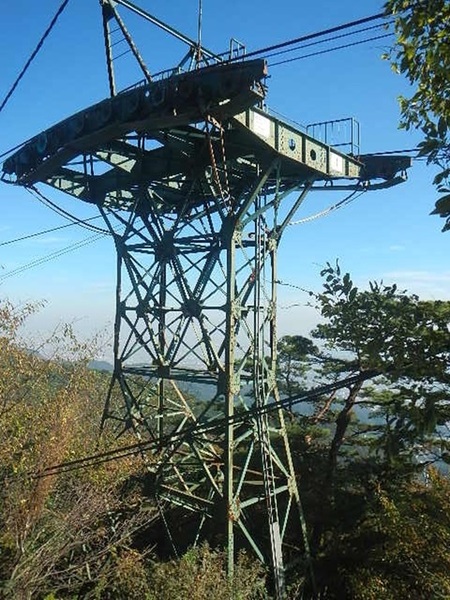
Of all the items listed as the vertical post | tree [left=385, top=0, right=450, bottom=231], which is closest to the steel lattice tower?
the vertical post

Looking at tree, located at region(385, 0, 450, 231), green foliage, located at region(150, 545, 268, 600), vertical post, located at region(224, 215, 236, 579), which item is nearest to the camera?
tree, located at region(385, 0, 450, 231)

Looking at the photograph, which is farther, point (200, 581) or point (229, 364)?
point (229, 364)

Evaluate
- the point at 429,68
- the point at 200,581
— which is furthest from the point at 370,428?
the point at 429,68

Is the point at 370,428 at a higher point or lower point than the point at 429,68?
lower

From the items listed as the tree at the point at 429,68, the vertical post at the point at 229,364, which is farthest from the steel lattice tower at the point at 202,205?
the tree at the point at 429,68

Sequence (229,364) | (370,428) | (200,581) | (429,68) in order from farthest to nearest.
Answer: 1. (370,428)
2. (229,364)
3. (200,581)
4. (429,68)

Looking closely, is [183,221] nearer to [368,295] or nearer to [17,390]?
[17,390]

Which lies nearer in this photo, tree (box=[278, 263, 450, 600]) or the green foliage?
tree (box=[278, 263, 450, 600])

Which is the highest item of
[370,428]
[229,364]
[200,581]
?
[229,364]

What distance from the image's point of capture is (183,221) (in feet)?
38.9

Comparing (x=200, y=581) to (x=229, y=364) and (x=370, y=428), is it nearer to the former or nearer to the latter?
(x=229, y=364)

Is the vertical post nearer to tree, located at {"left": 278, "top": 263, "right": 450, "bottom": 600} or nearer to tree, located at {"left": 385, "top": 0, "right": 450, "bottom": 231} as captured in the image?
tree, located at {"left": 278, "top": 263, "right": 450, "bottom": 600}

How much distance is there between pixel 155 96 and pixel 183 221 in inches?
143

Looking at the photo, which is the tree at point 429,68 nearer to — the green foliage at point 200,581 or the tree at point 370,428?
the tree at point 370,428
